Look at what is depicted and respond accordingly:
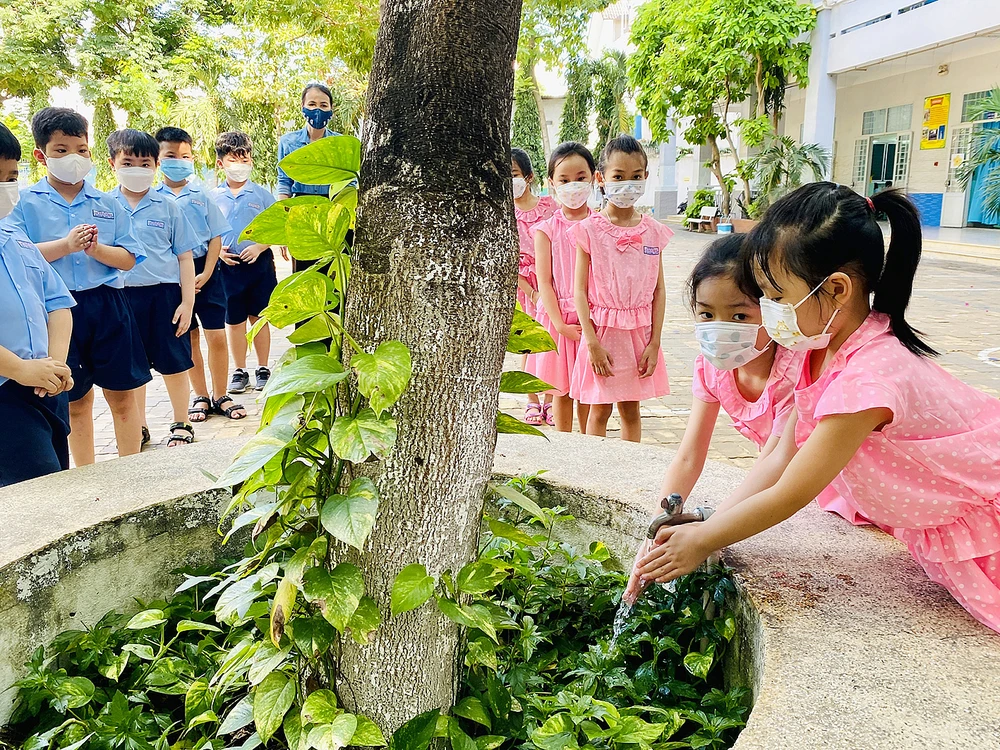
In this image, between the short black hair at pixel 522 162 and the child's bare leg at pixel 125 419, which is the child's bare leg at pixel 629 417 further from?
the child's bare leg at pixel 125 419

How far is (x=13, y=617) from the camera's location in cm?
159

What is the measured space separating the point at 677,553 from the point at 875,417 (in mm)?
432

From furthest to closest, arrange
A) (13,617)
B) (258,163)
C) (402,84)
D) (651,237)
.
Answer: (258,163), (651,237), (13,617), (402,84)

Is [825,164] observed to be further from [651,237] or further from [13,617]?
[13,617]

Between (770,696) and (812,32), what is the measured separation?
606 inches

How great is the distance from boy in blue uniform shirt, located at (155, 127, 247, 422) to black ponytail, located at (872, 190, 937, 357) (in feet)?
12.8

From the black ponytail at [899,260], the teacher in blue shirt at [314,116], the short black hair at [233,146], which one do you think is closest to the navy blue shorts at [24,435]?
the black ponytail at [899,260]

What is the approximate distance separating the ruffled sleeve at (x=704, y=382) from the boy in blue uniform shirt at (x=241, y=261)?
12.4 feet

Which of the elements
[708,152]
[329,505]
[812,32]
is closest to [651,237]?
[329,505]

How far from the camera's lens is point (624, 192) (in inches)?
130

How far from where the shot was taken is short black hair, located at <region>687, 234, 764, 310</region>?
6.16 ft

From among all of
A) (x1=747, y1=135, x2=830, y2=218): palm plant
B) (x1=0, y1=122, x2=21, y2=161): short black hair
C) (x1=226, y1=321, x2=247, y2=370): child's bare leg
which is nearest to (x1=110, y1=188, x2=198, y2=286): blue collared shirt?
(x1=226, y1=321, x2=247, y2=370): child's bare leg

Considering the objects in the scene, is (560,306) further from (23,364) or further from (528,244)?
(23,364)

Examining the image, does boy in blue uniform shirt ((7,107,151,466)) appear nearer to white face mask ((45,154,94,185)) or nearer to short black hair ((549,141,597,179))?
white face mask ((45,154,94,185))
